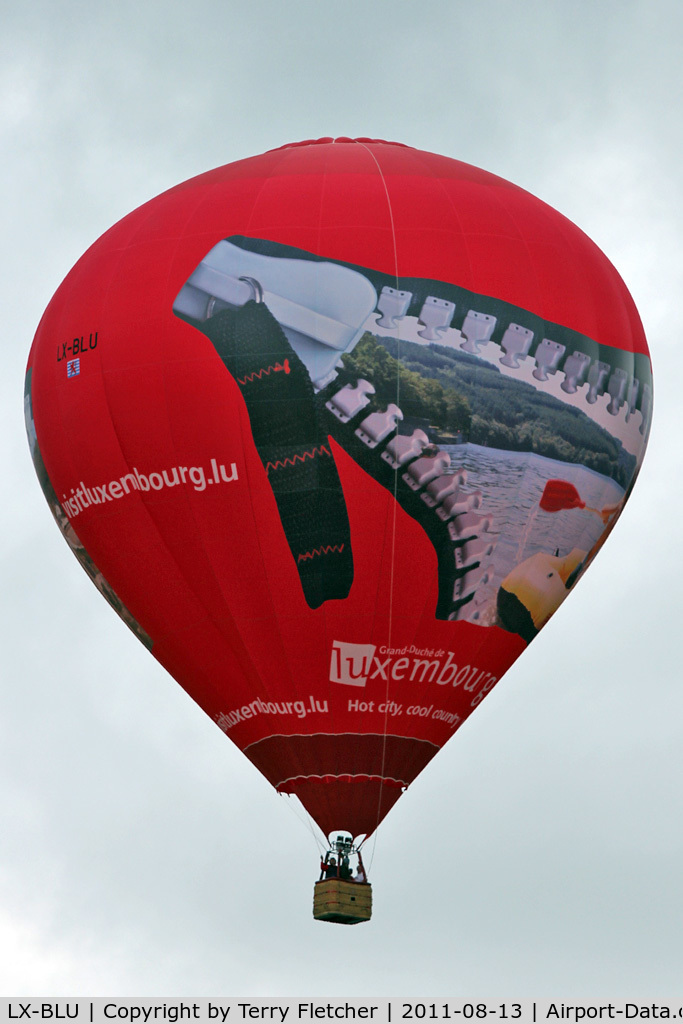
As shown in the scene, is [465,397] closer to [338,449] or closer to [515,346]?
[515,346]

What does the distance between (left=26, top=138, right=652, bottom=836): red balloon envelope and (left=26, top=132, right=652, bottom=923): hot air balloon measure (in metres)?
0.03

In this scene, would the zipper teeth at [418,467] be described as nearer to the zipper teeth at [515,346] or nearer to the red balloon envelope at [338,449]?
the red balloon envelope at [338,449]

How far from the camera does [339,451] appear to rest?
28172 mm

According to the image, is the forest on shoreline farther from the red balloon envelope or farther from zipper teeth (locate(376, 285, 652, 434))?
zipper teeth (locate(376, 285, 652, 434))

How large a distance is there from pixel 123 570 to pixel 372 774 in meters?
3.54

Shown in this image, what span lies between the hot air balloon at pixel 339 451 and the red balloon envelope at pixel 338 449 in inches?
1.1

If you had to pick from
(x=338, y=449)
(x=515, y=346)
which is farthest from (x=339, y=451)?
(x=515, y=346)

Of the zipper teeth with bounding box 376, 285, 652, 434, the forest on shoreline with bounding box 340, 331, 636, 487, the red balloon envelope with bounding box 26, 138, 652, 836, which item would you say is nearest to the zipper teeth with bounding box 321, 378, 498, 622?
the red balloon envelope with bounding box 26, 138, 652, 836

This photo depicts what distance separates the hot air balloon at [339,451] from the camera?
28.2 meters

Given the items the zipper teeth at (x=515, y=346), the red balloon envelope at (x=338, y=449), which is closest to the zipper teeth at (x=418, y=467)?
the red balloon envelope at (x=338, y=449)

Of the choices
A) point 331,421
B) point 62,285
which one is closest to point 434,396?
point 331,421

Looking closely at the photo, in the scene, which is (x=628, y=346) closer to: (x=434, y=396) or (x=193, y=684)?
(x=434, y=396)

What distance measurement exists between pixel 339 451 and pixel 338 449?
2cm

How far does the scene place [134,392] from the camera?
94.5ft
